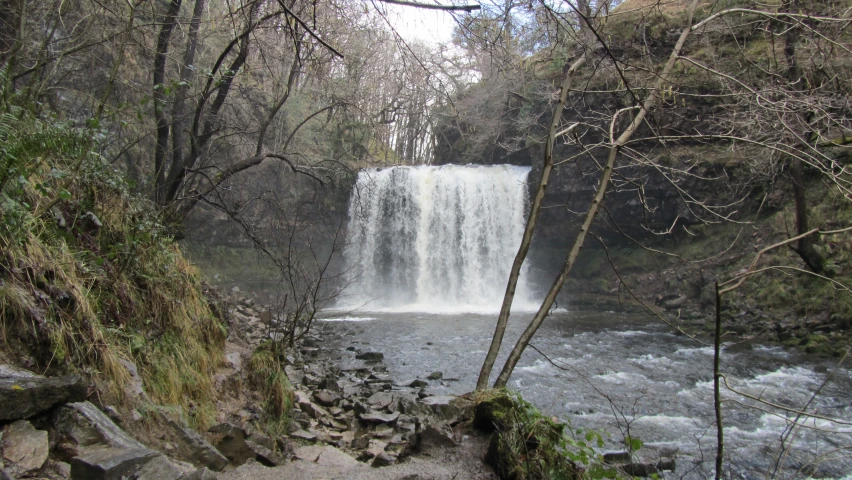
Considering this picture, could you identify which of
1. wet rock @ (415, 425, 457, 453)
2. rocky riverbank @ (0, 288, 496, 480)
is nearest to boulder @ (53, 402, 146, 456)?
rocky riverbank @ (0, 288, 496, 480)

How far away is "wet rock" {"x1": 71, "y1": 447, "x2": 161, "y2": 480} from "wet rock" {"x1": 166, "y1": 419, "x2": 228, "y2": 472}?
0.62 meters

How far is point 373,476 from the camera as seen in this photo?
3.12 m

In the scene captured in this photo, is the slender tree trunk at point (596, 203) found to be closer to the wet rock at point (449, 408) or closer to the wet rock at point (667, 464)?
the wet rock at point (449, 408)

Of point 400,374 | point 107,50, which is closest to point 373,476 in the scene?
point 400,374

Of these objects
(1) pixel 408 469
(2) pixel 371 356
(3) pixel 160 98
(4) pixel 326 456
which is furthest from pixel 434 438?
(2) pixel 371 356

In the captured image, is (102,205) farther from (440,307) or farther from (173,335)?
(440,307)

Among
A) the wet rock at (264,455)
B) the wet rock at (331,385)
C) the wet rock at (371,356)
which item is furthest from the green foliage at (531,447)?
the wet rock at (371,356)

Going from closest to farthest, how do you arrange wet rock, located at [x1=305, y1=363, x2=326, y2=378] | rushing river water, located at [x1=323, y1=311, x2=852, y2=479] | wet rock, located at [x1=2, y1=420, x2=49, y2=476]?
wet rock, located at [x1=2, y1=420, x2=49, y2=476], rushing river water, located at [x1=323, y1=311, x2=852, y2=479], wet rock, located at [x1=305, y1=363, x2=326, y2=378]

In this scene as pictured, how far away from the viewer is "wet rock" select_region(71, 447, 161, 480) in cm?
216

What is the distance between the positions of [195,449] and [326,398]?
284cm

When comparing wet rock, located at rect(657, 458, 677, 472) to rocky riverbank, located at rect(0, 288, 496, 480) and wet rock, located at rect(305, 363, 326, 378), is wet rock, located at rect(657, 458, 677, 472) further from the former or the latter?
wet rock, located at rect(305, 363, 326, 378)

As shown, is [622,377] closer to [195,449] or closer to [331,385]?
[331,385]

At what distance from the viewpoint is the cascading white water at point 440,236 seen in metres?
20.6

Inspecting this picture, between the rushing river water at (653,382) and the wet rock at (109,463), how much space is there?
2275 mm
